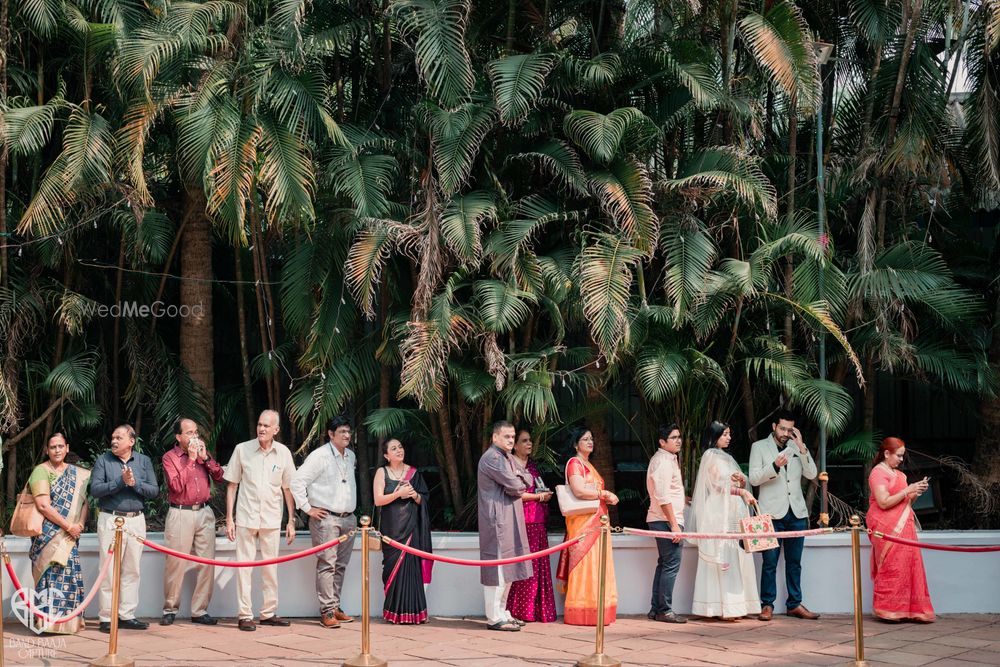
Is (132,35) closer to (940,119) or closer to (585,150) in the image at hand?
(585,150)

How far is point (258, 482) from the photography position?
8.41 meters

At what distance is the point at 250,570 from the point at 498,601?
Answer: 1.88 m


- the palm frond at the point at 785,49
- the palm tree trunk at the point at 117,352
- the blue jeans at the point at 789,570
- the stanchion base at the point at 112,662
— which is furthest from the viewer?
the palm tree trunk at the point at 117,352

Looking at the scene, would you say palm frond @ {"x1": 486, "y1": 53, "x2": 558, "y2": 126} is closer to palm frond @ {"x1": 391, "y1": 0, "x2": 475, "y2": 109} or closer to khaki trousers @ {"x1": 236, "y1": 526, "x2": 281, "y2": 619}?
palm frond @ {"x1": 391, "y1": 0, "x2": 475, "y2": 109}

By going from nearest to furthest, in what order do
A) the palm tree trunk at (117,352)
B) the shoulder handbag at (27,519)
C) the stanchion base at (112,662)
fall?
the stanchion base at (112,662), the shoulder handbag at (27,519), the palm tree trunk at (117,352)

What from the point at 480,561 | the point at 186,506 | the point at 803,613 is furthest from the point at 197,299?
the point at 803,613

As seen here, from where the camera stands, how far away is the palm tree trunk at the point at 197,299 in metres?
10.3

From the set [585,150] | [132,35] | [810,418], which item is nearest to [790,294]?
[810,418]

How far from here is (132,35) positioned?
9273 millimetres

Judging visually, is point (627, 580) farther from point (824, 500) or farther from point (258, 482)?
point (258, 482)

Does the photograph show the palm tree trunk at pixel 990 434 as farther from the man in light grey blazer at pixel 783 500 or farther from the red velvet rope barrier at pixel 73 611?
the red velvet rope barrier at pixel 73 611

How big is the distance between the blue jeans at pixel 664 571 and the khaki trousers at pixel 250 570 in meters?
2.87

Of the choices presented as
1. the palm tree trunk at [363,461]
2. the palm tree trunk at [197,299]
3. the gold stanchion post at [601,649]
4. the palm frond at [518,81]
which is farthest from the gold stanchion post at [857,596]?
the palm tree trunk at [197,299]

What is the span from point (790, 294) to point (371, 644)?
4516 mm
